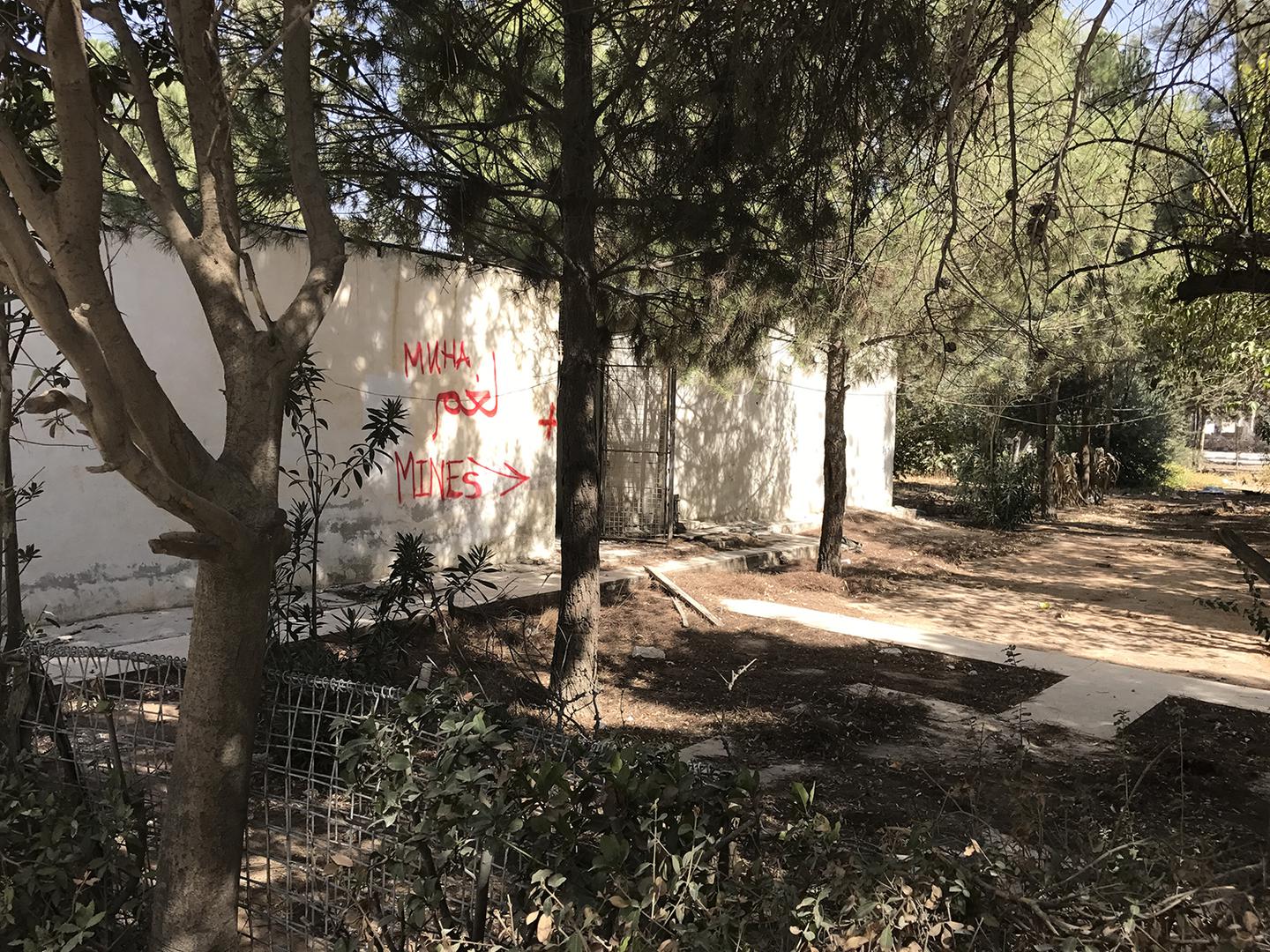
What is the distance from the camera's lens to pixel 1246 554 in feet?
6.57

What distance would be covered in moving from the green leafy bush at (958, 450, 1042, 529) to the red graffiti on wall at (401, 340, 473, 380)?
11.3 m

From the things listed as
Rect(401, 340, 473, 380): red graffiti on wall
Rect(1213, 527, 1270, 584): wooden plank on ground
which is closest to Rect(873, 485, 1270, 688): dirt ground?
Rect(1213, 527, 1270, 584): wooden plank on ground

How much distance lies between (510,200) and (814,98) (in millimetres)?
2659

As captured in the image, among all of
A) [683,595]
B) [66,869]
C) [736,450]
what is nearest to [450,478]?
[683,595]

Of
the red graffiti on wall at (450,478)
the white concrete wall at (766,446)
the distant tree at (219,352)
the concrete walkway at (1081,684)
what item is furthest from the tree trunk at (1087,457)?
the distant tree at (219,352)

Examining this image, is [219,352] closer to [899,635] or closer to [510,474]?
[899,635]

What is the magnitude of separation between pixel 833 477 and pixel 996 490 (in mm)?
7725

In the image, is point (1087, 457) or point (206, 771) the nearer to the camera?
point (206, 771)

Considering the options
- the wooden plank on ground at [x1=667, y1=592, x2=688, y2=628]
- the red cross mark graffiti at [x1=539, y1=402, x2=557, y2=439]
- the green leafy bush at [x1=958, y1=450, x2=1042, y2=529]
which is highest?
the red cross mark graffiti at [x1=539, y1=402, x2=557, y2=439]

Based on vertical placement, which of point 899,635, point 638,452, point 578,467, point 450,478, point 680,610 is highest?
point 638,452

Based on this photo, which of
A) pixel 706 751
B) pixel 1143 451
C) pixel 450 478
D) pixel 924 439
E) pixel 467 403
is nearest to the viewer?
pixel 706 751

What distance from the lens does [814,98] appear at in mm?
4199

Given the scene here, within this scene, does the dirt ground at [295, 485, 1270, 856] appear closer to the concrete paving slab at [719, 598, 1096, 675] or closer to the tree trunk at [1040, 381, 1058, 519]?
the concrete paving slab at [719, 598, 1096, 675]

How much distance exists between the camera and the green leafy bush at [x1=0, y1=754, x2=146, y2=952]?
8.29 feet
